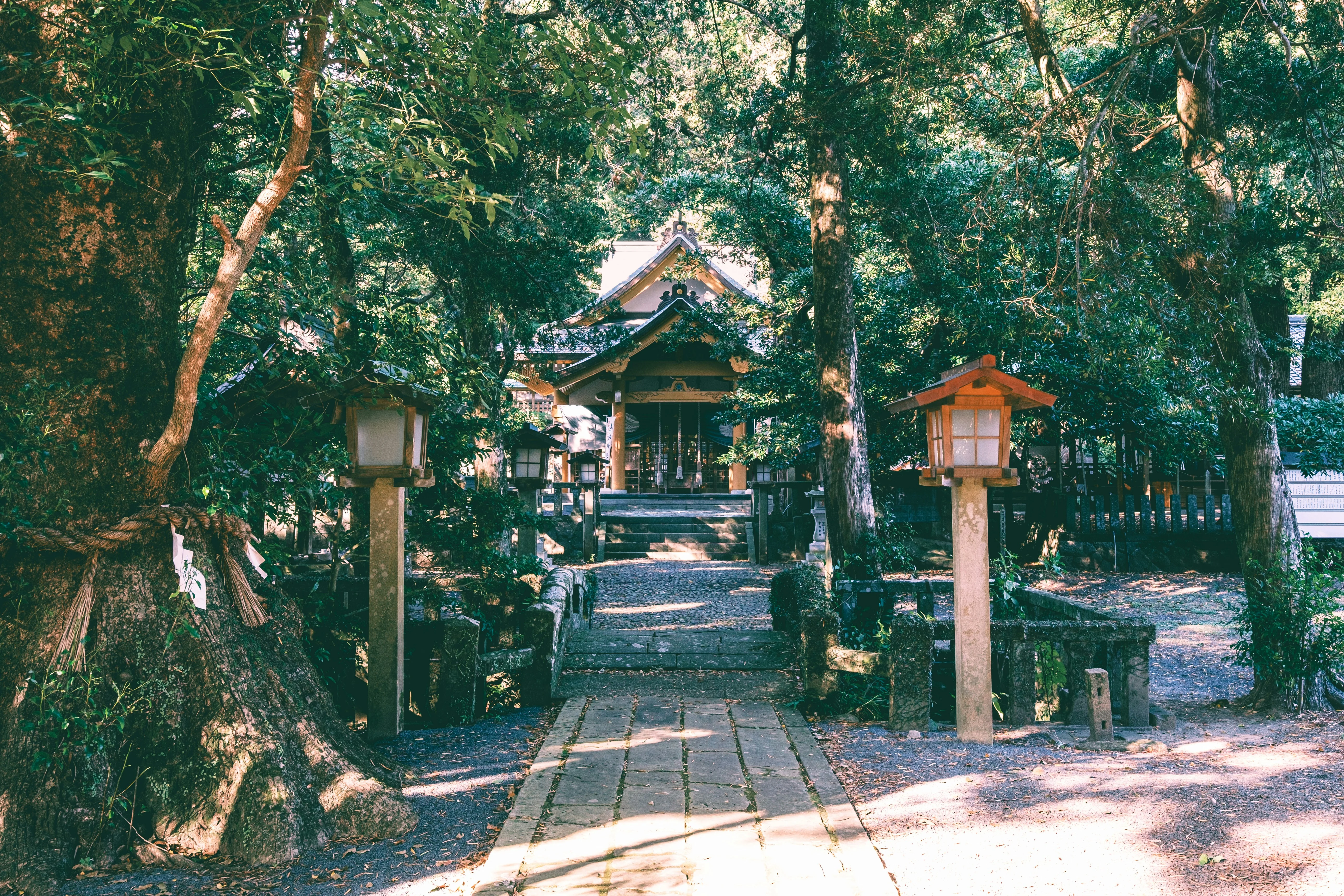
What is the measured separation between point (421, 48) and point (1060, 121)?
→ 4897mm

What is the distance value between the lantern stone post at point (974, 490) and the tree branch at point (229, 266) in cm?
382

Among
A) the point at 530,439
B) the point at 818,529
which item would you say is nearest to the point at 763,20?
the point at 530,439

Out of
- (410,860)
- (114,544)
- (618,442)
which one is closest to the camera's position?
(410,860)

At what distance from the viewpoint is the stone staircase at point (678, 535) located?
16.2 metres

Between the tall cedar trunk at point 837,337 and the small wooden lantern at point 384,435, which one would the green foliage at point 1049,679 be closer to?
the tall cedar trunk at point 837,337

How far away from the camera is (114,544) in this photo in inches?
149

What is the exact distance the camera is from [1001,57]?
7758 mm

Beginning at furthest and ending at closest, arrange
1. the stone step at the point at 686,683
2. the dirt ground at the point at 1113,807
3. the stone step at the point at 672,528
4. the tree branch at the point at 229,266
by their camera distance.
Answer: the stone step at the point at 672,528
the stone step at the point at 686,683
the tree branch at the point at 229,266
the dirt ground at the point at 1113,807

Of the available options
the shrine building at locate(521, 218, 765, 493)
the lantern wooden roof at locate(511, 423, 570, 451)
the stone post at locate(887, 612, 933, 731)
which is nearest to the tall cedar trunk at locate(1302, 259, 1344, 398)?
the shrine building at locate(521, 218, 765, 493)

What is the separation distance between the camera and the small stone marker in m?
5.25

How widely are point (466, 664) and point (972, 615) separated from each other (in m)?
3.32

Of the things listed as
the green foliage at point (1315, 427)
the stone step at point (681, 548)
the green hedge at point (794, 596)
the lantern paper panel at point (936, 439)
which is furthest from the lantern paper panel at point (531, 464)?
the green foliage at point (1315, 427)

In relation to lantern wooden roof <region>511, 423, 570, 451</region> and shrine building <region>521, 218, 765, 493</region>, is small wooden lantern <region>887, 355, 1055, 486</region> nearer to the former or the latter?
lantern wooden roof <region>511, 423, 570, 451</region>

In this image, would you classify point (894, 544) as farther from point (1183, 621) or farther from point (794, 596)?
point (1183, 621)
